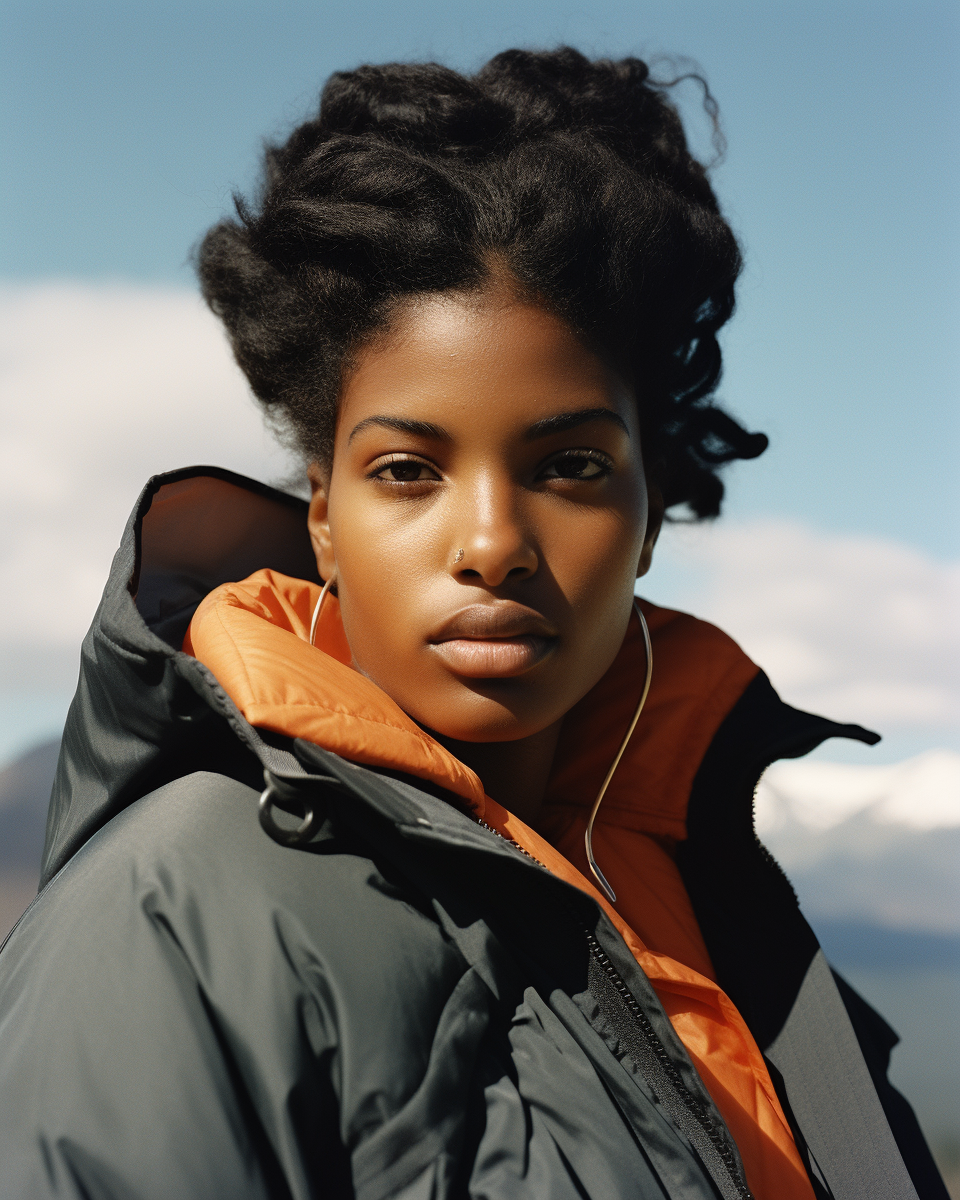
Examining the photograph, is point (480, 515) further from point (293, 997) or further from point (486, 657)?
point (293, 997)

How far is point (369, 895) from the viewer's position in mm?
1200

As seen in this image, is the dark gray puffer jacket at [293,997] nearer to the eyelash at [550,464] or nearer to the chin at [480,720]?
A: the chin at [480,720]

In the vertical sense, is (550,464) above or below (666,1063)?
above

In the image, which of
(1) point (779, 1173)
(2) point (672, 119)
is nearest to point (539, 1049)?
(1) point (779, 1173)

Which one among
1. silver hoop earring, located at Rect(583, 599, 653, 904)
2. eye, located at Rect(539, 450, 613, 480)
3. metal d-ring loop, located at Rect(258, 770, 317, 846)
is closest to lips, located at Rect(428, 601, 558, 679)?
eye, located at Rect(539, 450, 613, 480)

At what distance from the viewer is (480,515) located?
4.81 feet

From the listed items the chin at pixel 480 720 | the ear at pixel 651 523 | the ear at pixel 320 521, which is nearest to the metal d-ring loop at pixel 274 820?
the chin at pixel 480 720

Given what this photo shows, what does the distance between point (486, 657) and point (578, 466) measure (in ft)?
1.10

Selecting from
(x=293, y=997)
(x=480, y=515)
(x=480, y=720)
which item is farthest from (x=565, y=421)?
(x=293, y=997)

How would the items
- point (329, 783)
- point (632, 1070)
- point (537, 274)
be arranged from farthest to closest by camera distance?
point (537, 274) → point (632, 1070) → point (329, 783)

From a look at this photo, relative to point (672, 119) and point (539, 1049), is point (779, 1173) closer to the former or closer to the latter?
point (539, 1049)

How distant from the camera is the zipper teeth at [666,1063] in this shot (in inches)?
51.0

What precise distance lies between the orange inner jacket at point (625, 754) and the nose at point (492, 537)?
0.72ft

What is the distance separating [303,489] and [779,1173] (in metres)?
1.43
